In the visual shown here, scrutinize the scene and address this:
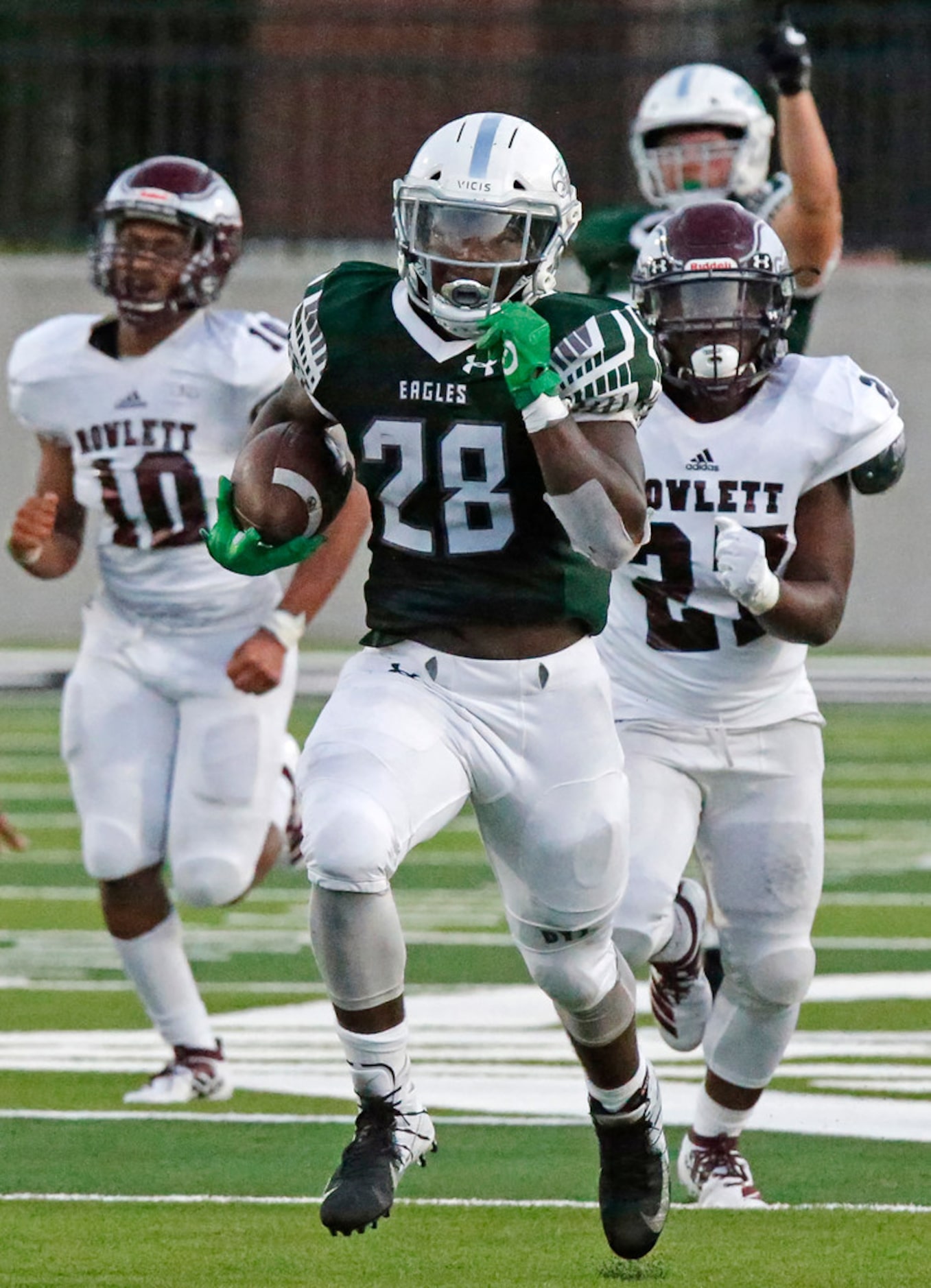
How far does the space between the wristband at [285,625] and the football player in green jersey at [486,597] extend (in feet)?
4.88

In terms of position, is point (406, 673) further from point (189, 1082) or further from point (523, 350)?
point (189, 1082)

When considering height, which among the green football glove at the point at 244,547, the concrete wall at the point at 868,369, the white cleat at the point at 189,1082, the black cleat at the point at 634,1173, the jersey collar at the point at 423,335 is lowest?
the concrete wall at the point at 868,369

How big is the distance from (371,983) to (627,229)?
121 inches

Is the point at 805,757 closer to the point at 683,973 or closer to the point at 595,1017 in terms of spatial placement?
the point at 683,973

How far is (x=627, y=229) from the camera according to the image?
679 centimetres

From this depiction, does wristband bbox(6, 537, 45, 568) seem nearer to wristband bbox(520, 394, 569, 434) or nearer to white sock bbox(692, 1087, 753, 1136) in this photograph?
white sock bbox(692, 1087, 753, 1136)

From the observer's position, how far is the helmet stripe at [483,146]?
4.36m

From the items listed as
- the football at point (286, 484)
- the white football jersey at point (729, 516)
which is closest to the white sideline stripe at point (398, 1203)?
the white football jersey at point (729, 516)

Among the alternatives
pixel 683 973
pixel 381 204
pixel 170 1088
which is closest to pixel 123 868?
pixel 170 1088

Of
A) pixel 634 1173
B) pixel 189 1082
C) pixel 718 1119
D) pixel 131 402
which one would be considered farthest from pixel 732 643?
pixel 131 402

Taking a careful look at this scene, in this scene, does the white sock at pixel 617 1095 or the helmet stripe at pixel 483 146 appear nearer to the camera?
the helmet stripe at pixel 483 146

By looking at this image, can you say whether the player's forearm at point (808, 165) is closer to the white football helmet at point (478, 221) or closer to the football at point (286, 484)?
the white football helmet at point (478, 221)

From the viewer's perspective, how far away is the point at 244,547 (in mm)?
4500

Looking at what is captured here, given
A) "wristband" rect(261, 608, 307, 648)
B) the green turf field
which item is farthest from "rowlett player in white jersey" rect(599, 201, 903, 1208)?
"wristband" rect(261, 608, 307, 648)
